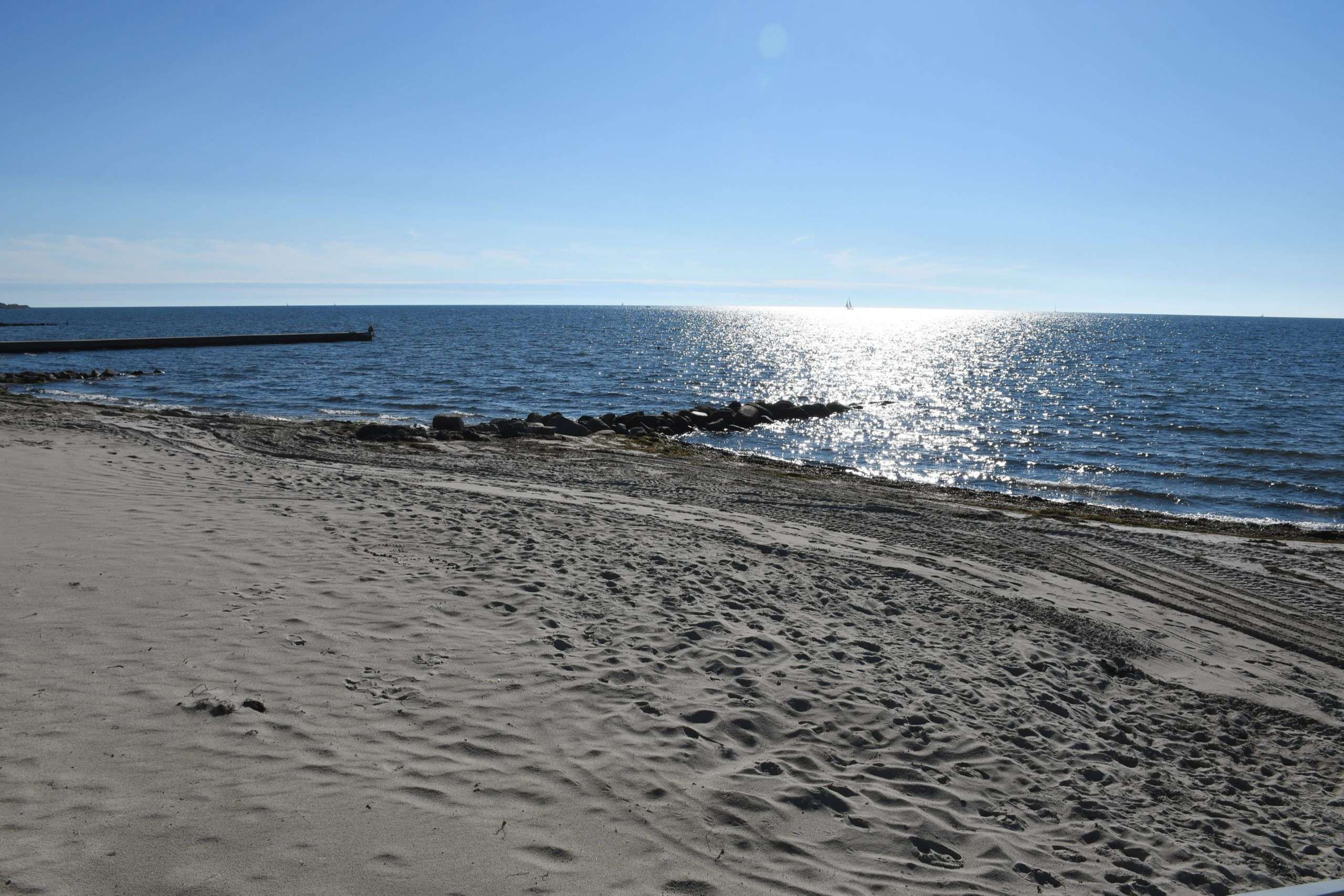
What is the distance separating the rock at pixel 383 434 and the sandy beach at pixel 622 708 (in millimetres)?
7995

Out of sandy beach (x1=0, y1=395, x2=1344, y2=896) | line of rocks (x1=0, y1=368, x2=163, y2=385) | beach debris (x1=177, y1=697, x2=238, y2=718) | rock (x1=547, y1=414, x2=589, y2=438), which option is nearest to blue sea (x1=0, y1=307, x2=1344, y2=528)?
A: line of rocks (x1=0, y1=368, x2=163, y2=385)

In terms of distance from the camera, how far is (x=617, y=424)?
2500 centimetres

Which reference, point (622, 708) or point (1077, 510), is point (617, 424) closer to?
point (1077, 510)

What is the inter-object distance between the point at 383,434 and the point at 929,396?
1137 inches

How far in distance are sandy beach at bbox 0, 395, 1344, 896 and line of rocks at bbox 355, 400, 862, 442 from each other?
898cm

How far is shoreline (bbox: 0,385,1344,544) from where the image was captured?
1480 cm

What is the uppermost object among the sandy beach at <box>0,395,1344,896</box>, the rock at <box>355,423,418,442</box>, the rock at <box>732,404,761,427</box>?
the rock at <box>732,404,761,427</box>

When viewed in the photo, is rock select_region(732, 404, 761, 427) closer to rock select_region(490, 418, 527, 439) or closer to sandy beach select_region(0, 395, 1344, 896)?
rock select_region(490, 418, 527, 439)

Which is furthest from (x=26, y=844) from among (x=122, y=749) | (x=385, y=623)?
(x=385, y=623)

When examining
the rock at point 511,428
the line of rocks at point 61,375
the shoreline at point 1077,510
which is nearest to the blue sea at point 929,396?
the shoreline at point 1077,510

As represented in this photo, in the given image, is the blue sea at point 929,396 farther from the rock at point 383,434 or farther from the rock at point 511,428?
the rock at point 383,434

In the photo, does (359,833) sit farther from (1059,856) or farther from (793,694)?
(1059,856)

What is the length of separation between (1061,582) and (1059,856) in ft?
21.6

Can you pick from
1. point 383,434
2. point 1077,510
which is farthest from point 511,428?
point 1077,510
